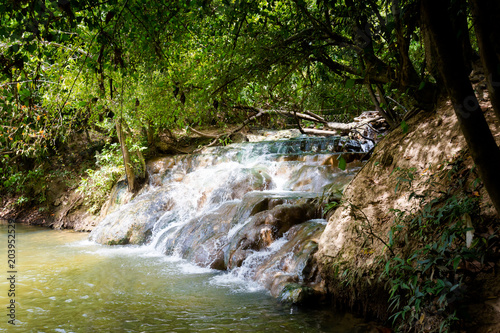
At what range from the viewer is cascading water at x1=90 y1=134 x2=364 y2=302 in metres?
5.62

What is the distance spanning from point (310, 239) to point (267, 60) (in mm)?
2881

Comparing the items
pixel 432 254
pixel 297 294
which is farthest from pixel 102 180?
pixel 432 254

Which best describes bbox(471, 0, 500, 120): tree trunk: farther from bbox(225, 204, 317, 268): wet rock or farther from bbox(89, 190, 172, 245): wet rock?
bbox(89, 190, 172, 245): wet rock

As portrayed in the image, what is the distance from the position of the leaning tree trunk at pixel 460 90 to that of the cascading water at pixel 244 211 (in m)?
2.97

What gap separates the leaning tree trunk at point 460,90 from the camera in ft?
6.47

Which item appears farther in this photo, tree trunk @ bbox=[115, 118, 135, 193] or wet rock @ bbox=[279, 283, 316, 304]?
tree trunk @ bbox=[115, 118, 135, 193]

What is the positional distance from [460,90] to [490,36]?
1.06 feet

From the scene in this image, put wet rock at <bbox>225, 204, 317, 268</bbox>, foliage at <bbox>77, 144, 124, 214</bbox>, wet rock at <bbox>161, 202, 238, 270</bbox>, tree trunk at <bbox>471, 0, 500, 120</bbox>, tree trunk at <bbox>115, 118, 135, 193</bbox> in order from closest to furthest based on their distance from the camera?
tree trunk at <bbox>471, 0, 500, 120</bbox> → wet rock at <bbox>225, 204, 317, 268</bbox> → wet rock at <bbox>161, 202, 238, 270</bbox> → tree trunk at <bbox>115, 118, 135, 193</bbox> → foliage at <bbox>77, 144, 124, 214</bbox>

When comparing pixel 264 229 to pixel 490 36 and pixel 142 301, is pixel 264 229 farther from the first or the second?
pixel 490 36

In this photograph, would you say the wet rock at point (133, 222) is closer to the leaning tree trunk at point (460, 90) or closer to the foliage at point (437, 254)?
the foliage at point (437, 254)

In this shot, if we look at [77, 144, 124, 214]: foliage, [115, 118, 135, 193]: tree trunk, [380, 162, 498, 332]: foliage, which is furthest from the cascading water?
[380, 162, 498, 332]: foliage

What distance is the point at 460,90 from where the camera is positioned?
6.53ft

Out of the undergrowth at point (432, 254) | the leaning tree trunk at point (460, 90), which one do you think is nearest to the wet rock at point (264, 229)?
the undergrowth at point (432, 254)

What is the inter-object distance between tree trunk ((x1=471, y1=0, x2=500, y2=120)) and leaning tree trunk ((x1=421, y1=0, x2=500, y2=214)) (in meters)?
0.11
